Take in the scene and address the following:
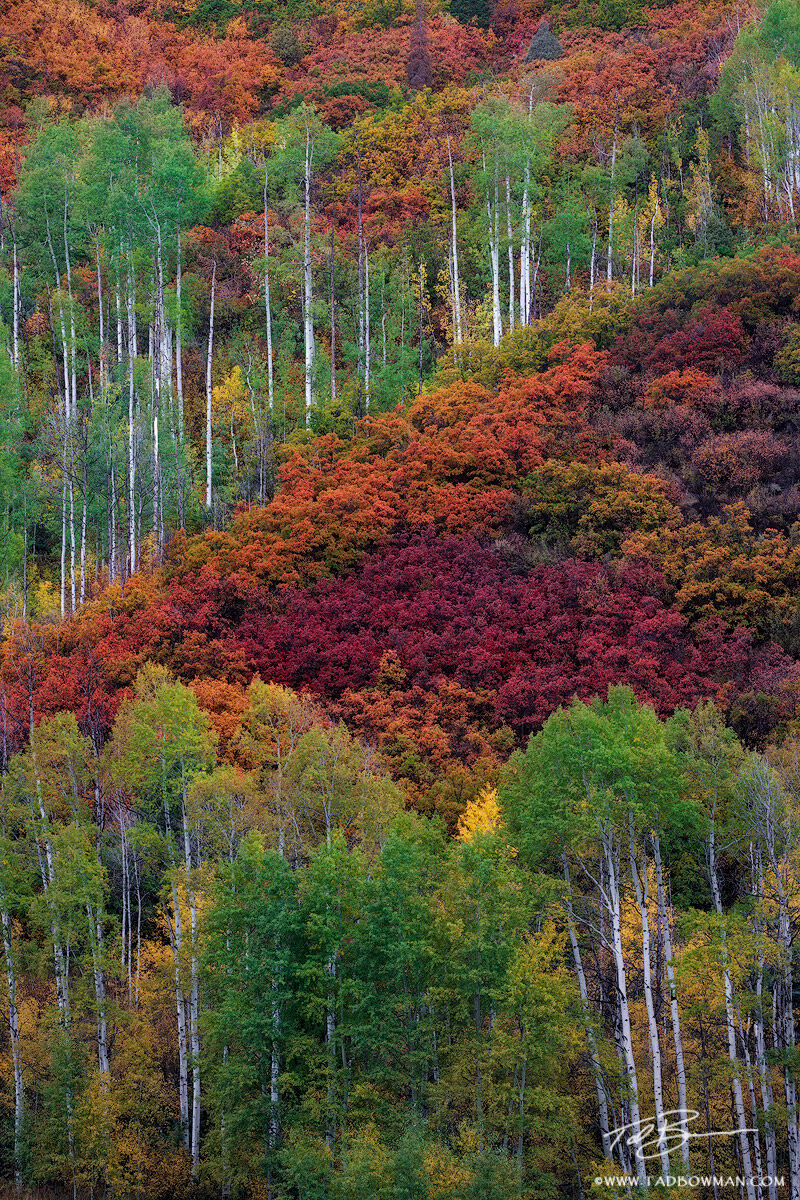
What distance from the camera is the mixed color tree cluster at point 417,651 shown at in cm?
1858

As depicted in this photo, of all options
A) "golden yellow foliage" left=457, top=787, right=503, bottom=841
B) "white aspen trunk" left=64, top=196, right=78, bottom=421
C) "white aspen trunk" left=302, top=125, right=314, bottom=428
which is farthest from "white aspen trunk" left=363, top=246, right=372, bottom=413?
"golden yellow foliage" left=457, top=787, right=503, bottom=841

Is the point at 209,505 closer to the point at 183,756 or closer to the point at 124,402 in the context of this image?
the point at 124,402

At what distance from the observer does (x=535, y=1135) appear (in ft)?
61.5

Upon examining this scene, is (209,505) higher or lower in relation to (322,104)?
lower

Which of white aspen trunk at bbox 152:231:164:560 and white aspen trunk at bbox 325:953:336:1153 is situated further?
white aspen trunk at bbox 152:231:164:560

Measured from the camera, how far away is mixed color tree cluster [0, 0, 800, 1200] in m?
18.6

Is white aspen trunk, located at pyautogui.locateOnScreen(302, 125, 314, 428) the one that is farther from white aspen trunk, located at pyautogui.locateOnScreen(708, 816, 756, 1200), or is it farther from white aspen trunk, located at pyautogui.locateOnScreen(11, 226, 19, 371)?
white aspen trunk, located at pyautogui.locateOnScreen(708, 816, 756, 1200)

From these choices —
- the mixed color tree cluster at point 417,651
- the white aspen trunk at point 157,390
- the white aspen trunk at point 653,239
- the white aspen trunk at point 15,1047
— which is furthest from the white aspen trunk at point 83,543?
A: the white aspen trunk at point 653,239

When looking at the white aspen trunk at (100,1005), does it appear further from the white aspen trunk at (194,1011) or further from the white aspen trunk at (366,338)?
the white aspen trunk at (366,338)

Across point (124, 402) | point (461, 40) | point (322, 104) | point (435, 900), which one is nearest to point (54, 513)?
point (124, 402)

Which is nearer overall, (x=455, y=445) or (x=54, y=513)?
(x=455, y=445)

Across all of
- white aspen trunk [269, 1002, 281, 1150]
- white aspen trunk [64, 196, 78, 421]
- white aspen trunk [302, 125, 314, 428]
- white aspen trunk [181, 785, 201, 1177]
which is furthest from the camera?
white aspen trunk [64, 196, 78, 421]

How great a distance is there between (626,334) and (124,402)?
20.9 meters

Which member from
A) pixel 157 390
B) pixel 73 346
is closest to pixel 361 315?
pixel 157 390
